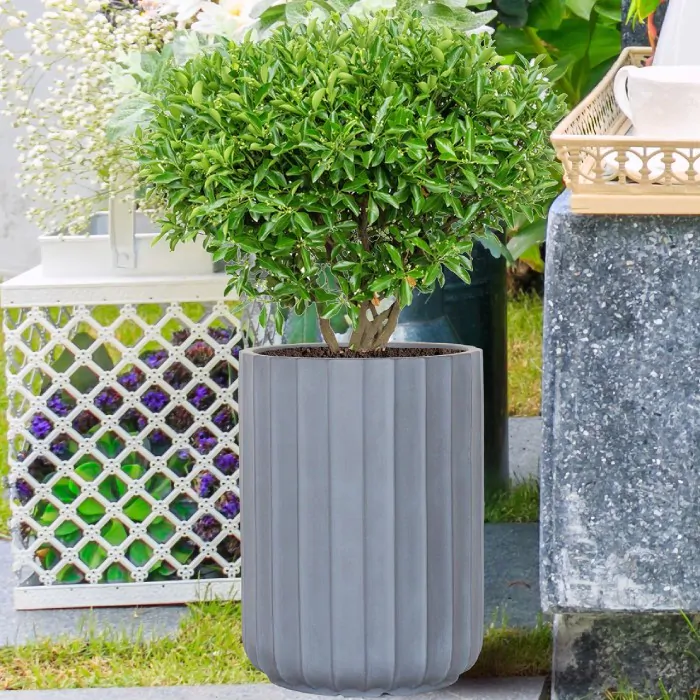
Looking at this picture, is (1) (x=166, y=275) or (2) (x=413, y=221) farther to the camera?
(1) (x=166, y=275)

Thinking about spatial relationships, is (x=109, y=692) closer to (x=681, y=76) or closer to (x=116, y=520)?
(x=116, y=520)

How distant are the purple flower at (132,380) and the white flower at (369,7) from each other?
1033 mm

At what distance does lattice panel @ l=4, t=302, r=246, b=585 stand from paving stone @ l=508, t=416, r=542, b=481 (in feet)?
3.15

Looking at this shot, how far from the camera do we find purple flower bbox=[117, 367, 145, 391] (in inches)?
Answer: 94.0

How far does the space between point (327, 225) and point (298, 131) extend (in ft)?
0.42

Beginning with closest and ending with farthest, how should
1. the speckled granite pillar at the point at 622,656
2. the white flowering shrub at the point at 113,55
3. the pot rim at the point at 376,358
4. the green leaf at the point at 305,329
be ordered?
the pot rim at the point at 376,358, the white flowering shrub at the point at 113,55, the speckled granite pillar at the point at 622,656, the green leaf at the point at 305,329

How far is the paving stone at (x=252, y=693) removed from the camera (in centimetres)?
191

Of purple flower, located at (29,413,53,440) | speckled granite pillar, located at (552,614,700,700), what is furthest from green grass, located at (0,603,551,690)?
purple flower, located at (29,413,53,440)

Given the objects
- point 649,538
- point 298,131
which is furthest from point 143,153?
point 649,538

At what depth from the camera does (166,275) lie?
91.4 inches

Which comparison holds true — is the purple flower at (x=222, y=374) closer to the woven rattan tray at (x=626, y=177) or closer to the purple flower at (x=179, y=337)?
the purple flower at (x=179, y=337)

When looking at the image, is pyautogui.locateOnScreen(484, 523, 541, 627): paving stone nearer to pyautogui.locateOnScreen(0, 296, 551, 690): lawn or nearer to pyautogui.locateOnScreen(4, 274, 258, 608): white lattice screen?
pyautogui.locateOnScreen(0, 296, 551, 690): lawn

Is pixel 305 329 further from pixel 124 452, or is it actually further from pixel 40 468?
pixel 40 468

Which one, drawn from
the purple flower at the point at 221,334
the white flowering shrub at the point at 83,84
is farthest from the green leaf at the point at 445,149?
the purple flower at the point at 221,334
